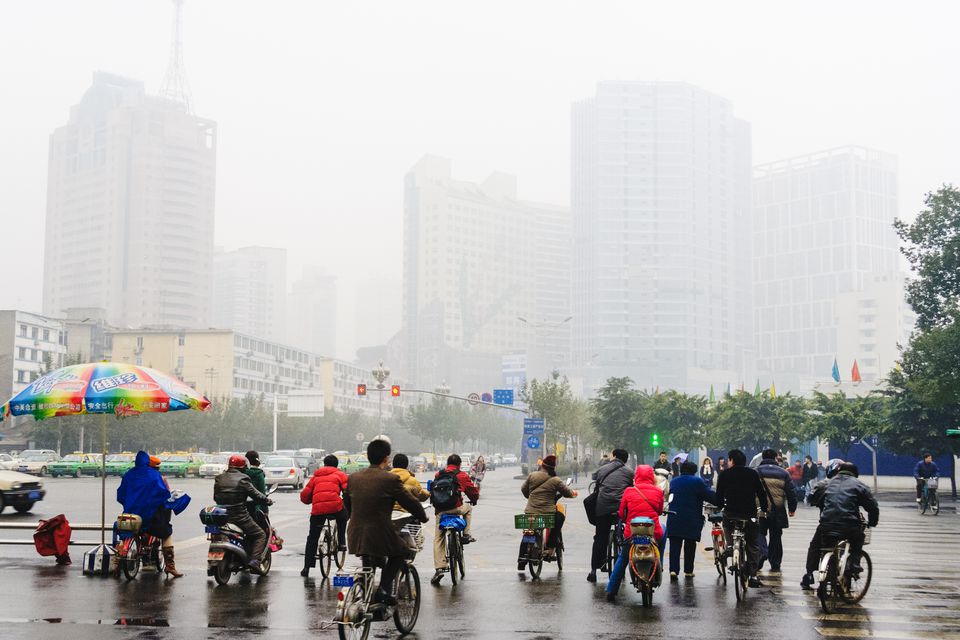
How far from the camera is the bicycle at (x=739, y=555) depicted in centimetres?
1234

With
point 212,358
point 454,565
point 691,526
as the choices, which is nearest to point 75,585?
point 454,565

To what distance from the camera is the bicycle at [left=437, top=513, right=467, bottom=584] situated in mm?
13852

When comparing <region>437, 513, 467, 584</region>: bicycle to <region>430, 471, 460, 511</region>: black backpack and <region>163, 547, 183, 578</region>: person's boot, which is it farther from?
<region>163, 547, 183, 578</region>: person's boot

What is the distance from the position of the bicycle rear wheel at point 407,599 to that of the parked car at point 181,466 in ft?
163

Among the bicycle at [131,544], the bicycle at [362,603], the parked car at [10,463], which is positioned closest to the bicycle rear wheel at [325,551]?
the bicycle at [131,544]

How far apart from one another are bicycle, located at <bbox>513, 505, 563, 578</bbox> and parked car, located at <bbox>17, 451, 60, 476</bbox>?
155 ft

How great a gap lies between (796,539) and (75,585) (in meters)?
14.6

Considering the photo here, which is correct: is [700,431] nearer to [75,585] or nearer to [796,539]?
[796,539]

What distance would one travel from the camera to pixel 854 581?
12281 millimetres

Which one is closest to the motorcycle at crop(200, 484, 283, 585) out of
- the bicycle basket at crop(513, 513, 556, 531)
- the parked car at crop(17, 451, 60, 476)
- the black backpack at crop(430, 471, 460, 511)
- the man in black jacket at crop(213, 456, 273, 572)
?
the man in black jacket at crop(213, 456, 273, 572)

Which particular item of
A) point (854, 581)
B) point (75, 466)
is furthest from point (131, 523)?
point (75, 466)

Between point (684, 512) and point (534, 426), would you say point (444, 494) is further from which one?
point (534, 426)

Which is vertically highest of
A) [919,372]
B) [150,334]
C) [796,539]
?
[150,334]

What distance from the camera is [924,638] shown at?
9.93 meters
